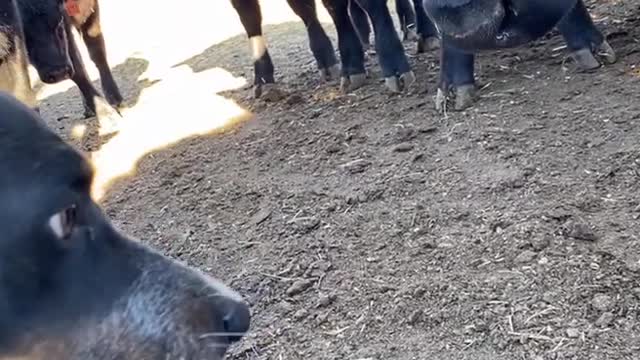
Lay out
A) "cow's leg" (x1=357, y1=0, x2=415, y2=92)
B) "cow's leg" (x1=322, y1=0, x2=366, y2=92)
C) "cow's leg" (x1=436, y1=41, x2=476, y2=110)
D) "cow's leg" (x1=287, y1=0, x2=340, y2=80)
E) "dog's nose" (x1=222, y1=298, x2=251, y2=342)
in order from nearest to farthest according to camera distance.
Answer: "dog's nose" (x1=222, y1=298, x2=251, y2=342) → "cow's leg" (x1=436, y1=41, x2=476, y2=110) → "cow's leg" (x1=357, y1=0, x2=415, y2=92) → "cow's leg" (x1=322, y1=0, x2=366, y2=92) → "cow's leg" (x1=287, y1=0, x2=340, y2=80)

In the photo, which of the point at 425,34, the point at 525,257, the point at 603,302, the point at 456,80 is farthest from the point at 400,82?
the point at 603,302

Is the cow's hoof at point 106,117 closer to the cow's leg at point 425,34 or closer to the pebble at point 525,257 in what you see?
the cow's leg at point 425,34

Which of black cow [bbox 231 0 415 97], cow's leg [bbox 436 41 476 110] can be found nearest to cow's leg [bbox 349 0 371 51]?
black cow [bbox 231 0 415 97]

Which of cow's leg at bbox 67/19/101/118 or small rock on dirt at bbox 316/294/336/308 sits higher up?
small rock on dirt at bbox 316/294/336/308

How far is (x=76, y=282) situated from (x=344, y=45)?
10.8ft

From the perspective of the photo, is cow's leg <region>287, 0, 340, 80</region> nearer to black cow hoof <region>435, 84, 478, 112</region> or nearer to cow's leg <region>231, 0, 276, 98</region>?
cow's leg <region>231, 0, 276, 98</region>

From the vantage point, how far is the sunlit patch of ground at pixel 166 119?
5242 mm

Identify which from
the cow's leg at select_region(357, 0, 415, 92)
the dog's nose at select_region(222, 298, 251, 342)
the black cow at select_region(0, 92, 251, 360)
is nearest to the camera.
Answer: the black cow at select_region(0, 92, 251, 360)

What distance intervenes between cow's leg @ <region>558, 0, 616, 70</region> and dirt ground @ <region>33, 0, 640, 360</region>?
98mm

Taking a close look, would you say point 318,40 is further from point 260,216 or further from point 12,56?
point 260,216

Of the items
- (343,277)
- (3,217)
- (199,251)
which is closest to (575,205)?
(343,277)

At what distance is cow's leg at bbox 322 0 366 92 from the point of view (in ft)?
16.9

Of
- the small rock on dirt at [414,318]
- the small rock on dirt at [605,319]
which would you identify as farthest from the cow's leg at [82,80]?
the small rock on dirt at [605,319]

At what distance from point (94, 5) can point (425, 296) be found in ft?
13.0
